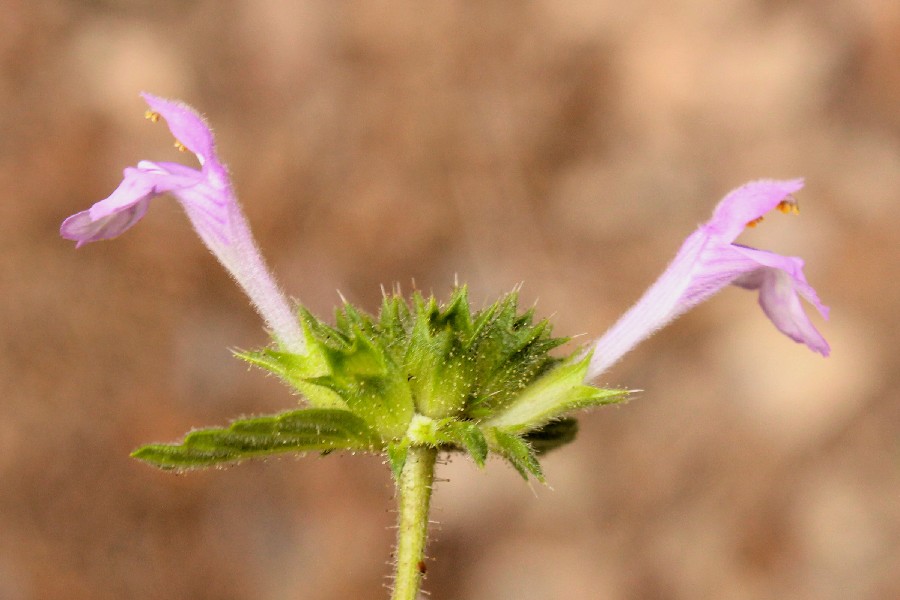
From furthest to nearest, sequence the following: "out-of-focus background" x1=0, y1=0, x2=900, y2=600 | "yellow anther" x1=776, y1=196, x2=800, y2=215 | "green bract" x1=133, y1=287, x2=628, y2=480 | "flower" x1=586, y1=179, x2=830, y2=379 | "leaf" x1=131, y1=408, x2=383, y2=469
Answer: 1. "out-of-focus background" x1=0, y1=0, x2=900, y2=600
2. "yellow anther" x1=776, y1=196, x2=800, y2=215
3. "flower" x1=586, y1=179, x2=830, y2=379
4. "green bract" x1=133, y1=287, x2=628, y2=480
5. "leaf" x1=131, y1=408, x2=383, y2=469

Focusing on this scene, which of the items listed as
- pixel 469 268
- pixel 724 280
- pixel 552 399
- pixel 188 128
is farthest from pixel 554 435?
pixel 469 268

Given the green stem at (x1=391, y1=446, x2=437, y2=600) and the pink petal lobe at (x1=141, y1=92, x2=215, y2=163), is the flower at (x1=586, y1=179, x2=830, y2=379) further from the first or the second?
the pink petal lobe at (x1=141, y1=92, x2=215, y2=163)

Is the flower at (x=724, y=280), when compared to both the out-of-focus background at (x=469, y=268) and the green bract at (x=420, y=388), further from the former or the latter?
the out-of-focus background at (x=469, y=268)

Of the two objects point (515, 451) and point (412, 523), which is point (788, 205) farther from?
point (412, 523)

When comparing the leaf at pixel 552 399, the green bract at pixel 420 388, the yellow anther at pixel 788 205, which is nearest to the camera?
the green bract at pixel 420 388

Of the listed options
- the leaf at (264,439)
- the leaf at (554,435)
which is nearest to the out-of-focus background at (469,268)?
the leaf at (554,435)

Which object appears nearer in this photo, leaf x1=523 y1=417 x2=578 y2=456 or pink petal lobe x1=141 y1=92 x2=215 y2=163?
pink petal lobe x1=141 y1=92 x2=215 y2=163

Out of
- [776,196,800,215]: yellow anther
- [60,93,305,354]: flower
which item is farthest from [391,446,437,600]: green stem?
[776,196,800,215]: yellow anther
